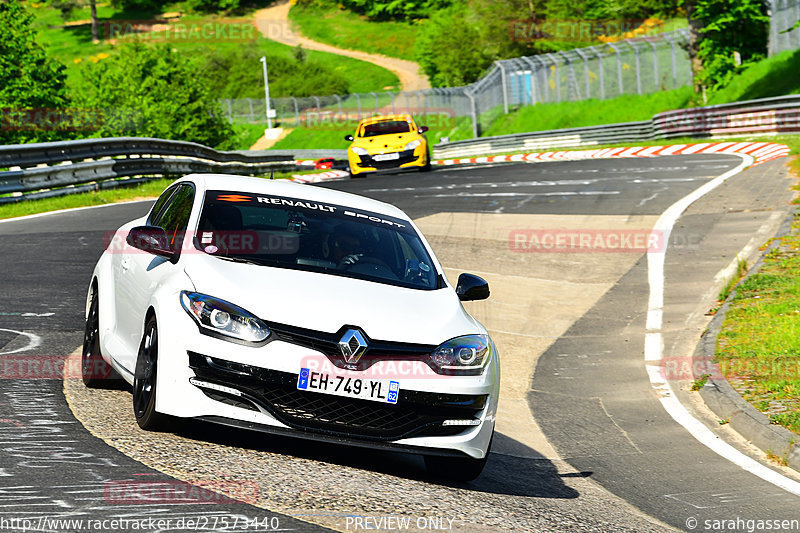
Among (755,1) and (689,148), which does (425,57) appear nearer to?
(755,1)

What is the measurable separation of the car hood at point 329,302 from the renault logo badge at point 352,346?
0.05m

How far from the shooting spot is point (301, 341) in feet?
18.6

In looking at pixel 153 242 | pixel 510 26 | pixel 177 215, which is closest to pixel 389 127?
pixel 177 215

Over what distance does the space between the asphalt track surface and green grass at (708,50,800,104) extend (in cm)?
2186

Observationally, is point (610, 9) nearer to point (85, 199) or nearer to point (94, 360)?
point (85, 199)

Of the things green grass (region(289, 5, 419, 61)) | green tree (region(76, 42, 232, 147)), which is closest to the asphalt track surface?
green tree (region(76, 42, 232, 147))

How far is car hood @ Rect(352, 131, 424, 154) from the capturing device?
3095cm

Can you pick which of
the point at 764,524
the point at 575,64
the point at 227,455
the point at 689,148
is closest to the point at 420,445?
the point at 227,455

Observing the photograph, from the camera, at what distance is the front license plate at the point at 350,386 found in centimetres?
563

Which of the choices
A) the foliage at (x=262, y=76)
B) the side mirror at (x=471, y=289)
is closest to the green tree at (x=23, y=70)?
the side mirror at (x=471, y=289)

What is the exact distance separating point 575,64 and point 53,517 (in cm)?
5054

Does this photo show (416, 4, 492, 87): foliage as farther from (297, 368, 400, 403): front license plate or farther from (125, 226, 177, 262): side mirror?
(297, 368, 400, 403): front license plate

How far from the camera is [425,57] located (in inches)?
4222

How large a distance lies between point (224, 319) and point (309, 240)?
4.17 ft
